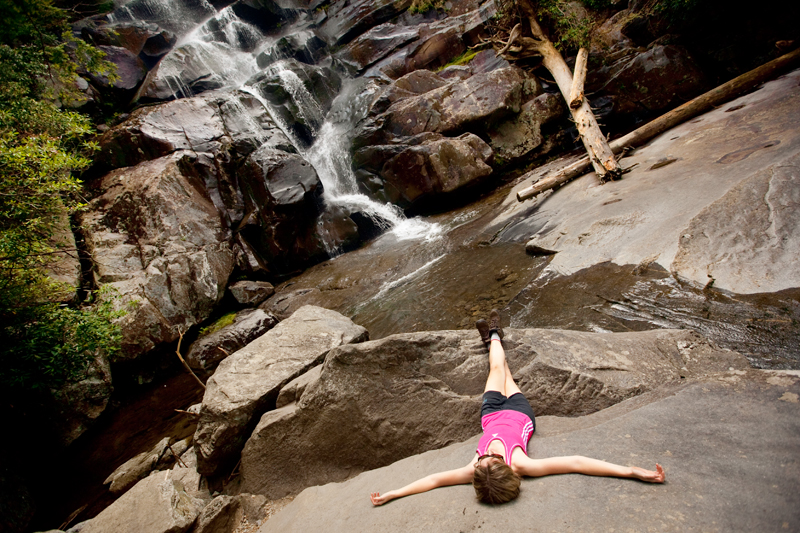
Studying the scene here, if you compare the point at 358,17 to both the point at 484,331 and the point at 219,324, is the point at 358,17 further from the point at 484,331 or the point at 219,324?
the point at 484,331

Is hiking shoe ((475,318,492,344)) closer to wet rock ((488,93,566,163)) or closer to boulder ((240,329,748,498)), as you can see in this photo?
boulder ((240,329,748,498))

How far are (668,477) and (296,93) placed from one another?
17887 mm

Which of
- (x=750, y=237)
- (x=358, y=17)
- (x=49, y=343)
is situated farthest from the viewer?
(x=358, y=17)

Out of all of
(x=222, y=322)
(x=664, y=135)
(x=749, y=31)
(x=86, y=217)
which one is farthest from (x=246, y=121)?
(x=749, y=31)

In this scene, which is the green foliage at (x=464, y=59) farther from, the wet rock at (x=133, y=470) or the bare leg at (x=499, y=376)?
the wet rock at (x=133, y=470)

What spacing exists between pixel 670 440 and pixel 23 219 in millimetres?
10036

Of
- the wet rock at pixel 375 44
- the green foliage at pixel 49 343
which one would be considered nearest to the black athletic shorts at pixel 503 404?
the green foliage at pixel 49 343

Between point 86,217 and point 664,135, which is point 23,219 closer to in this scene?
point 86,217

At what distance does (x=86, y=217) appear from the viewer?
362 inches

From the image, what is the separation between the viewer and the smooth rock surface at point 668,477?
62.4 inches

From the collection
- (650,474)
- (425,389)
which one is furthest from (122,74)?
(650,474)

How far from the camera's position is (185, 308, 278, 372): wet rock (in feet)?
25.4

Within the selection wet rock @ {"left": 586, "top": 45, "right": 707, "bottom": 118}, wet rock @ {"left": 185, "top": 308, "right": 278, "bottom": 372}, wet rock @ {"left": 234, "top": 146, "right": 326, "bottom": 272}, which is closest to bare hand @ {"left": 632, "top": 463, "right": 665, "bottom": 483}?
wet rock @ {"left": 185, "top": 308, "right": 278, "bottom": 372}

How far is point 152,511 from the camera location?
3.33 m
